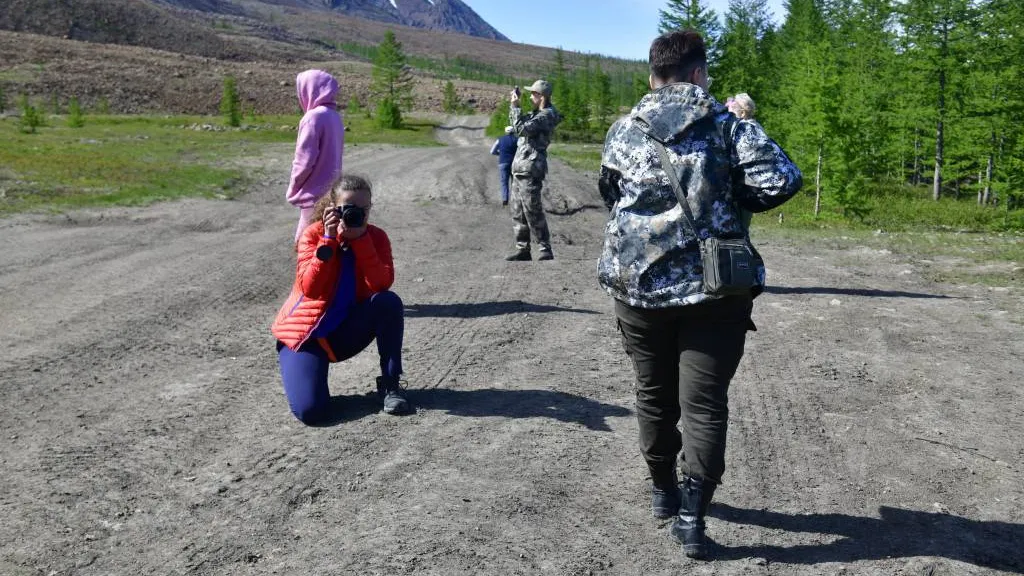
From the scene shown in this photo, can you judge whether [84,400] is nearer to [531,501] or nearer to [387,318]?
[387,318]

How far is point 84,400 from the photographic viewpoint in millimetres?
5223

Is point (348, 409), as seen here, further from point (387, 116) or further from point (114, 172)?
point (387, 116)

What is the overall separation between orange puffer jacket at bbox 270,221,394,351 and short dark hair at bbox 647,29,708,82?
7.33 feet

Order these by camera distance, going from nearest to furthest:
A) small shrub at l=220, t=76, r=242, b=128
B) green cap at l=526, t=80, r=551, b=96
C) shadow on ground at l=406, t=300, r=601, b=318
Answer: shadow on ground at l=406, t=300, r=601, b=318 < green cap at l=526, t=80, r=551, b=96 < small shrub at l=220, t=76, r=242, b=128

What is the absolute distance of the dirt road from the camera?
3.43 m

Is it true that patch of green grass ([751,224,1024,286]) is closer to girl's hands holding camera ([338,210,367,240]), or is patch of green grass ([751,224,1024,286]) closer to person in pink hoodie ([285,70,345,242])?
person in pink hoodie ([285,70,345,242])

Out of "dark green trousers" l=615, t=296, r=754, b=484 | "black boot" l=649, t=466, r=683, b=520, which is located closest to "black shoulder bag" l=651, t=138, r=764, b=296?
"dark green trousers" l=615, t=296, r=754, b=484

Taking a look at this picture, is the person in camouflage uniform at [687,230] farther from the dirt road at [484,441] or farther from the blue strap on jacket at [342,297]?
the blue strap on jacket at [342,297]

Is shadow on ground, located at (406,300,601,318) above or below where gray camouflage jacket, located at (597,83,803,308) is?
below

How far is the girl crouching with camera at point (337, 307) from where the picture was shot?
4.76 meters

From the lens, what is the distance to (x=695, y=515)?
3.38m

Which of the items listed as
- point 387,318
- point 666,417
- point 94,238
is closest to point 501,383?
point 387,318

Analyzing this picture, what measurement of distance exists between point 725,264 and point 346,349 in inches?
107

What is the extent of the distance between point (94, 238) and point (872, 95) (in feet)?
112
